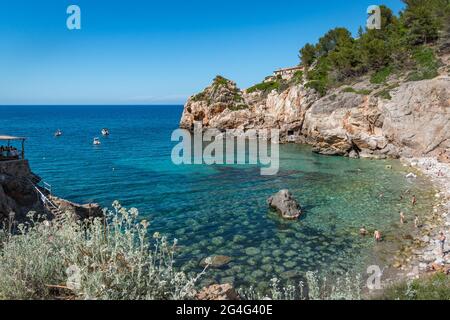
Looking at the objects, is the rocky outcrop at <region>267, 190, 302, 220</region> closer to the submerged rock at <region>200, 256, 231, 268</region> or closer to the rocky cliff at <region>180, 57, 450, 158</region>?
the submerged rock at <region>200, 256, 231, 268</region>

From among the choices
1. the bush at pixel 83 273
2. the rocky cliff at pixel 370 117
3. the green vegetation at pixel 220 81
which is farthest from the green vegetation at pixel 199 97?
the bush at pixel 83 273

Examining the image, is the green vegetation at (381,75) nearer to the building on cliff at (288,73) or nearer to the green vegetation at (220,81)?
the building on cliff at (288,73)

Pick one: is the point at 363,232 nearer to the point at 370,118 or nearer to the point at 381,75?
the point at 370,118

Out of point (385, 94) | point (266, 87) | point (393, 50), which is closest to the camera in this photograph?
point (385, 94)

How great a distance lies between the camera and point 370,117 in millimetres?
45375

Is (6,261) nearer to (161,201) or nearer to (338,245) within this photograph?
(338,245)

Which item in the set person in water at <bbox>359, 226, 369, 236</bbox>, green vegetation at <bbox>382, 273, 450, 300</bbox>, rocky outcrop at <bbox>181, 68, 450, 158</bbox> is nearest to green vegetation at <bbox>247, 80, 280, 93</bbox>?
rocky outcrop at <bbox>181, 68, 450, 158</bbox>

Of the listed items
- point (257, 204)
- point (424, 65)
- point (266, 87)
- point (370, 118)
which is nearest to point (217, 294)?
point (257, 204)

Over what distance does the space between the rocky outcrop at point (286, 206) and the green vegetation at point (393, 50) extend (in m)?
34.1

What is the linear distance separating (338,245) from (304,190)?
11.9 m

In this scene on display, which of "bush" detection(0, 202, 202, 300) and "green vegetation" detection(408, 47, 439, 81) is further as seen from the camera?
"green vegetation" detection(408, 47, 439, 81)

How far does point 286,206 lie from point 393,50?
45132 millimetres

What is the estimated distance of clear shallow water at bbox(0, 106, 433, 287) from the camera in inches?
680

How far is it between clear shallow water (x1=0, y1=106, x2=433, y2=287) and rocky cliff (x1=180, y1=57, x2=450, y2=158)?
3.74 metres
